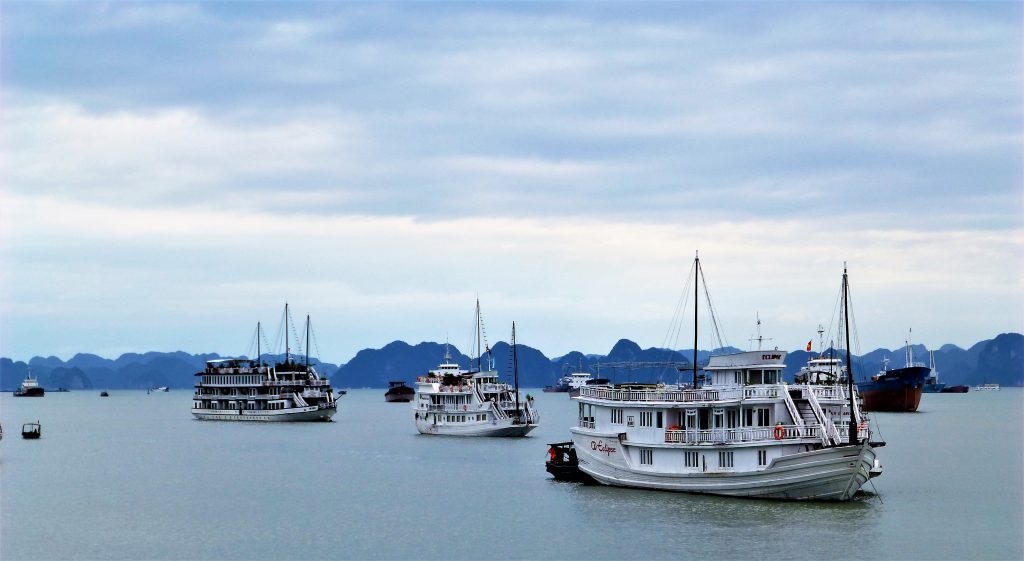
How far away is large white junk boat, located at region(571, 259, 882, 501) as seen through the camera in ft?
184

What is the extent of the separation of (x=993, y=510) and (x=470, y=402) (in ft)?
179

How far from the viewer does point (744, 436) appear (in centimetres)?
5759

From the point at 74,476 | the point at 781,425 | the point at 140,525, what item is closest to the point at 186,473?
the point at 74,476

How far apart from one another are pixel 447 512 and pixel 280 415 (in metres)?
83.3

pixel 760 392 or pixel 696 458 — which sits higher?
pixel 760 392

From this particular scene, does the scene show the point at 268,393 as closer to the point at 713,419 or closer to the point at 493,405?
the point at 493,405

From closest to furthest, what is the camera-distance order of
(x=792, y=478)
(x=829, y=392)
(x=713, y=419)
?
(x=792, y=478) < (x=713, y=419) < (x=829, y=392)

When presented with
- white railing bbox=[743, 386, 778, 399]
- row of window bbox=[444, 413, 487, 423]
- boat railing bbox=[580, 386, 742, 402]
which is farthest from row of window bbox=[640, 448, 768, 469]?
row of window bbox=[444, 413, 487, 423]

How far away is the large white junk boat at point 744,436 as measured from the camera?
56.0m

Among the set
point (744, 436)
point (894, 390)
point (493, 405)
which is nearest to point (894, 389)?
point (894, 390)

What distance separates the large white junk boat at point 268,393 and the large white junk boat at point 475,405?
35.9m

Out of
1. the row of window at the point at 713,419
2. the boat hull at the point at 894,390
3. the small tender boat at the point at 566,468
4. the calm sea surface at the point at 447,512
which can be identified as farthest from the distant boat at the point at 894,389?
the row of window at the point at 713,419

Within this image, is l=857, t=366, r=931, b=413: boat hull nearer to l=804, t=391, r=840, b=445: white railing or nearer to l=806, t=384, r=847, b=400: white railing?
l=806, t=384, r=847, b=400: white railing

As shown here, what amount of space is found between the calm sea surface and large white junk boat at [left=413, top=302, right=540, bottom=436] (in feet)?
22.9
